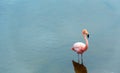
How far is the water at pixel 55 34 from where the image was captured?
7.40 metres

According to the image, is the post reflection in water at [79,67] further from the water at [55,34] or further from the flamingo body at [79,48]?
the flamingo body at [79,48]

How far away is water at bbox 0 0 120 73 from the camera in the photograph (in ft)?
24.3

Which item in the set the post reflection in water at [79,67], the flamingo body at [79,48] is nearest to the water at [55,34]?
the post reflection in water at [79,67]

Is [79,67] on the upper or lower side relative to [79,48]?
lower

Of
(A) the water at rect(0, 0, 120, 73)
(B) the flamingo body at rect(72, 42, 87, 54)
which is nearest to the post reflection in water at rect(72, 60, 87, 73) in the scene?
(A) the water at rect(0, 0, 120, 73)

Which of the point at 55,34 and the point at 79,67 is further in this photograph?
the point at 55,34

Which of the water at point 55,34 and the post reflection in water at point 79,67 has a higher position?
the water at point 55,34

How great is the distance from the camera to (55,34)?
331 inches

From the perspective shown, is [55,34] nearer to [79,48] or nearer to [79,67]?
[79,48]

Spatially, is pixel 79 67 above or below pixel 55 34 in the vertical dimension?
below

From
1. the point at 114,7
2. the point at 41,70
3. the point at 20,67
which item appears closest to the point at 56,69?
the point at 41,70

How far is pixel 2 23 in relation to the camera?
897 cm

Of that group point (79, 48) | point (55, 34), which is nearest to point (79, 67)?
point (79, 48)

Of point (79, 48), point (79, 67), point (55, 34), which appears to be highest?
point (55, 34)
